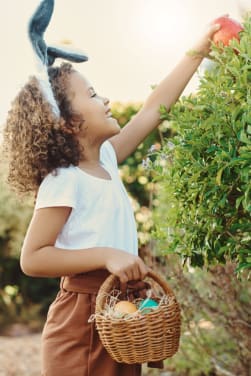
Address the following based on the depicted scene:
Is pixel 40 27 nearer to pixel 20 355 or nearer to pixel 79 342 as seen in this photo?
pixel 79 342

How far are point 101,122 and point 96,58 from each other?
7603 millimetres

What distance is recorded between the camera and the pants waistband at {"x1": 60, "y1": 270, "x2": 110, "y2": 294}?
2566 millimetres

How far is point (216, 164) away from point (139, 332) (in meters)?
0.57

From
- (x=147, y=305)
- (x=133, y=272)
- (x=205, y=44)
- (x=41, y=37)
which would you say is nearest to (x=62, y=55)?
(x=41, y=37)

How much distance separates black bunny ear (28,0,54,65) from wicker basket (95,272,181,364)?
3.04 ft

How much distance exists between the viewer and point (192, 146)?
241 centimetres

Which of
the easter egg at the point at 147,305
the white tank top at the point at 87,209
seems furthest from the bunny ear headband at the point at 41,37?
the easter egg at the point at 147,305

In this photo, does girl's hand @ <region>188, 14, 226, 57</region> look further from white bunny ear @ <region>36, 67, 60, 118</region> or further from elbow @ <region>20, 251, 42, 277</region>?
elbow @ <region>20, 251, 42, 277</region>

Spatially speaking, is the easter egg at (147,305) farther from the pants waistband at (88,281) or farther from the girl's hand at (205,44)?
the girl's hand at (205,44)

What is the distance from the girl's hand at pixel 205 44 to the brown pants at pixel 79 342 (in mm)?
952

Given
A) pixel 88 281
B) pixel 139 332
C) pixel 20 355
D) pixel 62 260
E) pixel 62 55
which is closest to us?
pixel 139 332

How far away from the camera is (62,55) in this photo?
9.44 feet

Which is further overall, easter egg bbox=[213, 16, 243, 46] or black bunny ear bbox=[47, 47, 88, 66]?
black bunny ear bbox=[47, 47, 88, 66]

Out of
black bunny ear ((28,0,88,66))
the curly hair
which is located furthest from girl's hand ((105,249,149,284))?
black bunny ear ((28,0,88,66))
